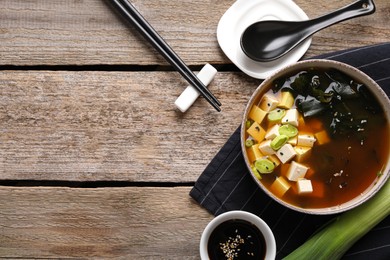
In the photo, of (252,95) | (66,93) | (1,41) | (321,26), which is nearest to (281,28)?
(321,26)

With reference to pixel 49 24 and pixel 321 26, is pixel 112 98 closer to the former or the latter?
pixel 49 24

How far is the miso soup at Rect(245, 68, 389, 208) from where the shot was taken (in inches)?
60.6

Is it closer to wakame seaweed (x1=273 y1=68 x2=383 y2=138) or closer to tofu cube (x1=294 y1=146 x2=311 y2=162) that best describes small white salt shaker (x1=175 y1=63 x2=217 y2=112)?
wakame seaweed (x1=273 y1=68 x2=383 y2=138)

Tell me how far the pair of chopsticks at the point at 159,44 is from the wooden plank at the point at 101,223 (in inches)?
10.5

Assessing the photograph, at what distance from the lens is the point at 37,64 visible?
1.66m

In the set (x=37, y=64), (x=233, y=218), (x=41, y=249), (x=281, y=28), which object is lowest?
(x=41, y=249)

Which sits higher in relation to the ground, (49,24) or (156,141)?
(49,24)

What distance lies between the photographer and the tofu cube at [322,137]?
5.08ft

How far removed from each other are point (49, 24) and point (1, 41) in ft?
0.43

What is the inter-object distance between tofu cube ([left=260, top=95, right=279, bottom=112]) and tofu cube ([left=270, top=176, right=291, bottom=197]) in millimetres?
169

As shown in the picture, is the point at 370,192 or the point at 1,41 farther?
the point at 1,41

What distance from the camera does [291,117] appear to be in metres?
1.53

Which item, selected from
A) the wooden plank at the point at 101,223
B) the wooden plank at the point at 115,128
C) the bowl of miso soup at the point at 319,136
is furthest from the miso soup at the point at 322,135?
the wooden plank at the point at 101,223

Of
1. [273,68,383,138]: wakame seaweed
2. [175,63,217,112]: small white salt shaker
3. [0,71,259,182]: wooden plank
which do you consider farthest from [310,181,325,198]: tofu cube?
[175,63,217,112]: small white salt shaker
